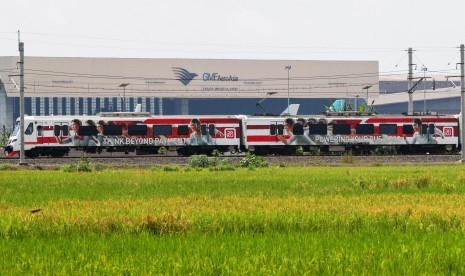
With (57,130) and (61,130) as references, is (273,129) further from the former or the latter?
(57,130)

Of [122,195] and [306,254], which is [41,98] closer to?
[122,195]

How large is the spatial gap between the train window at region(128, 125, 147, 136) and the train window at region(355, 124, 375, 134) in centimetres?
1322

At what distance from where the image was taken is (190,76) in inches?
5133

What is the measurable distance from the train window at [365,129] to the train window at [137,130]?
13.2m

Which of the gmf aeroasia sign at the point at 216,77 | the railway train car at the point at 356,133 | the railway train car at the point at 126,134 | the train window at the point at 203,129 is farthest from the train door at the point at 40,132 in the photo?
the gmf aeroasia sign at the point at 216,77

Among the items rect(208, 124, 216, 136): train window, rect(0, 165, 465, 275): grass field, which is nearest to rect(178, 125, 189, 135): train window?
rect(208, 124, 216, 136): train window

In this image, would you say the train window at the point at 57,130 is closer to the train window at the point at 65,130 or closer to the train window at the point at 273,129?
the train window at the point at 65,130

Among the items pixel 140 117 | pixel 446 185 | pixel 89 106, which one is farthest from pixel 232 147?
pixel 89 106

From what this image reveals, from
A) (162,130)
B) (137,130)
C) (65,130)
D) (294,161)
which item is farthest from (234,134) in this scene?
(65,130)

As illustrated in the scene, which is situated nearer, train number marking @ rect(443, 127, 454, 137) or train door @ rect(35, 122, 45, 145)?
train door @ rect(35, 122, 45, 145)

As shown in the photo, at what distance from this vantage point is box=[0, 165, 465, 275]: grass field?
1111 cm

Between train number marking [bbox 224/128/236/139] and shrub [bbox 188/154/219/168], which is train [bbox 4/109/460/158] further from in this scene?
shrub [bbox 188/154/219/168]

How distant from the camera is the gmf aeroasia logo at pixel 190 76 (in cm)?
12925

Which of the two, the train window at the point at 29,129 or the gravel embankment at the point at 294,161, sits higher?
the train window at the point at 29,129
